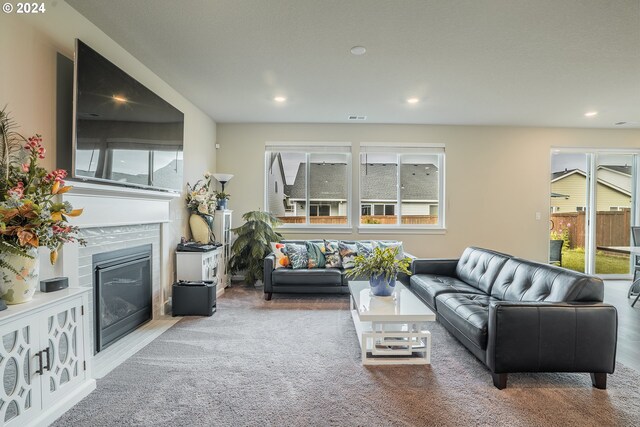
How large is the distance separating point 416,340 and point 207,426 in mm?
1725

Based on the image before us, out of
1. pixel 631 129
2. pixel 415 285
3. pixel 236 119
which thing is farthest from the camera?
pixel 631 129

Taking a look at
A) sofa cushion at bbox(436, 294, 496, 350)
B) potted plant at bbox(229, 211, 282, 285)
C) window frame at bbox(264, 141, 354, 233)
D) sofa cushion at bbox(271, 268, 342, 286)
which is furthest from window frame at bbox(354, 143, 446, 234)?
sofa cushion at bbox(436, 294, 496, 350)

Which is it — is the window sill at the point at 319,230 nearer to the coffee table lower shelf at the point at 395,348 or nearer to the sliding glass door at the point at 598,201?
the coffee table lower shelf at the point at 395,348

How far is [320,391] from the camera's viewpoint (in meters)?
2.15

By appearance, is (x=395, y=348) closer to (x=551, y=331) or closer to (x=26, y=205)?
(x=551, y=331)

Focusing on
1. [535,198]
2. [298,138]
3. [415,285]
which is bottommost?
[415,285]

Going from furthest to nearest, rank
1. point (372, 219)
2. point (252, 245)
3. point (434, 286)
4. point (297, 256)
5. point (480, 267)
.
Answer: point (372, 219), point (252, 245), point (297, 256), point (480, 267), point (434, 286)

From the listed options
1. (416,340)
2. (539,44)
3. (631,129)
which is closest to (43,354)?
(416,340)

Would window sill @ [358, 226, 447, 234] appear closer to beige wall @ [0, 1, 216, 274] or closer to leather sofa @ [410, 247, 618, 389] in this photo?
leather sofa @ [410, 247, 618, 389]


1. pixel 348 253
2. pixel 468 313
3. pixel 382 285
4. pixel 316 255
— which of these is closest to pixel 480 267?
pixel 468 313

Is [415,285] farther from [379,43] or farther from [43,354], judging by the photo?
[43,354]

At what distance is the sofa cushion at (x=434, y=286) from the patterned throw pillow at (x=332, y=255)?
3.42 ft

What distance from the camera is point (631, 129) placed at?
558 centimetres

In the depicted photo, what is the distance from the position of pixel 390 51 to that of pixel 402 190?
10.1 feet
